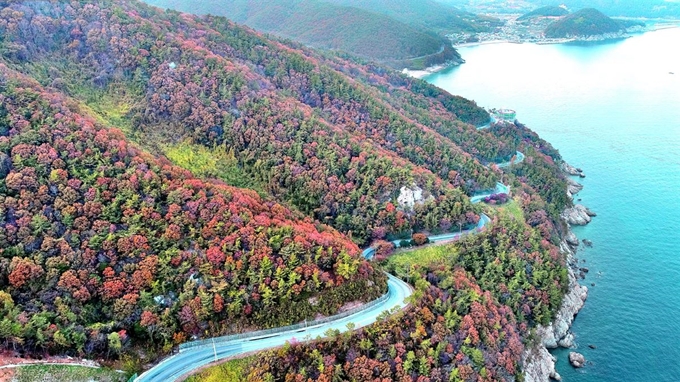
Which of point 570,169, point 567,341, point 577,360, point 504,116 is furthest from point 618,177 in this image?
point 577,360

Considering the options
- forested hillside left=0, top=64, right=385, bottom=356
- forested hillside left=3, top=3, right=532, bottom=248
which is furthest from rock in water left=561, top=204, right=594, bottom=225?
forested hillside left=0, top=64, right=385, bottom=356

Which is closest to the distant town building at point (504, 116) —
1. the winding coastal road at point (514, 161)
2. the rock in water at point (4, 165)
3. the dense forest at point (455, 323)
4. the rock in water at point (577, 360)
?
the winding coastal road at point (514, 161)

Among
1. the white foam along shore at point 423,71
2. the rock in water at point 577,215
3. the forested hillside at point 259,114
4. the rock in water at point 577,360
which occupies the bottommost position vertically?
the rock in water at point 577,360

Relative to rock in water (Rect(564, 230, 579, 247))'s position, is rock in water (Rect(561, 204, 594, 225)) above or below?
above

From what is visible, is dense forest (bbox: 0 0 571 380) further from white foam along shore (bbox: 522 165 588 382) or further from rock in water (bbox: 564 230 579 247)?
rock in water (bbox: 564 230 579 247)

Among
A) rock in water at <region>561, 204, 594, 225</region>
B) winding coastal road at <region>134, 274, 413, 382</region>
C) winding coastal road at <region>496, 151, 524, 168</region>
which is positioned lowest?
rock in water at <region>561, 204, 594, 225</region>

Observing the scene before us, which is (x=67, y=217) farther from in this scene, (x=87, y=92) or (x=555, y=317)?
(x=555, y=317)

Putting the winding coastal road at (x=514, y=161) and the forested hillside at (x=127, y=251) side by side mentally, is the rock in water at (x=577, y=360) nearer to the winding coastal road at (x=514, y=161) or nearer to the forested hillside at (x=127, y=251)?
the forested hillside at (x=127, y=251)
